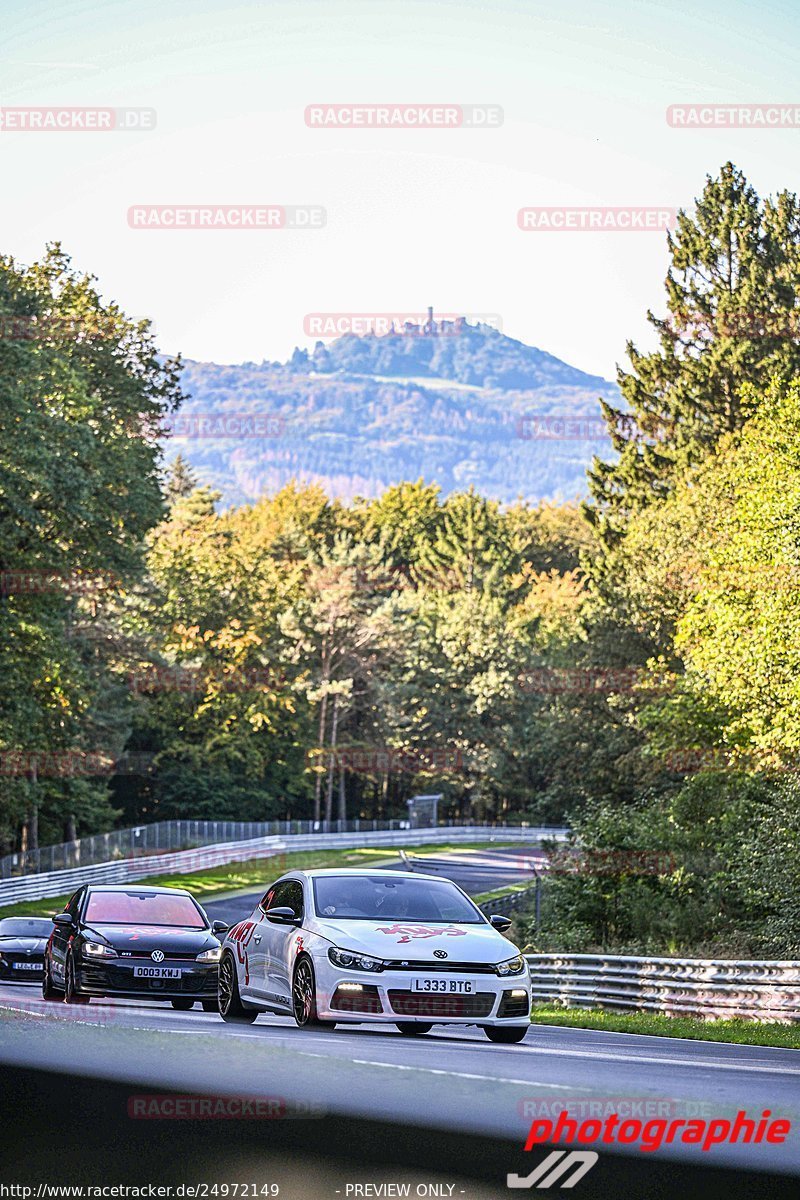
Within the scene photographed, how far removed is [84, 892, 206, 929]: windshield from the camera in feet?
57.4

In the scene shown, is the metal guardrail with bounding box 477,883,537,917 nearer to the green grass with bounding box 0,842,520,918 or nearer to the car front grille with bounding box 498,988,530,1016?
the green grass with bounding box 0,842,520,918

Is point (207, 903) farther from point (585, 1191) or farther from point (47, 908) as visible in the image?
point (585, 1191)

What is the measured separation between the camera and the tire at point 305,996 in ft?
43.6

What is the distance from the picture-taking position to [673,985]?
25.9m

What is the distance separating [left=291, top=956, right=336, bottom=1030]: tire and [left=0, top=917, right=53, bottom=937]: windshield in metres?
15.7

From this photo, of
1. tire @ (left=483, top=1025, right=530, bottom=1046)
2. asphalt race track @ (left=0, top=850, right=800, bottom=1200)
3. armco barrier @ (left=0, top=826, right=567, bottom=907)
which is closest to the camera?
asphalt race track @ (left=0, top=850, right=800, bottom=1200)

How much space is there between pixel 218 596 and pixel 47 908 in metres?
38.3

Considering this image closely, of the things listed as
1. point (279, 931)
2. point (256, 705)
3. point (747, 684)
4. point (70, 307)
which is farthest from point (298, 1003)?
point (256, 705)

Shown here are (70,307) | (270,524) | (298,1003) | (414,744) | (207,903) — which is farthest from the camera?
(270,524)

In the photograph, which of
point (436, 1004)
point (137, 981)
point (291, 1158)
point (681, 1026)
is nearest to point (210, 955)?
point (137, 981)

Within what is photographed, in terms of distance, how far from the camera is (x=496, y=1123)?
184 cm

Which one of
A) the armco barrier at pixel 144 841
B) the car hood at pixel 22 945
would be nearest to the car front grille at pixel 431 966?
the car hood at pixel 22 945

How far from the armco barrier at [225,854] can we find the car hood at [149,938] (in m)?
31.5
